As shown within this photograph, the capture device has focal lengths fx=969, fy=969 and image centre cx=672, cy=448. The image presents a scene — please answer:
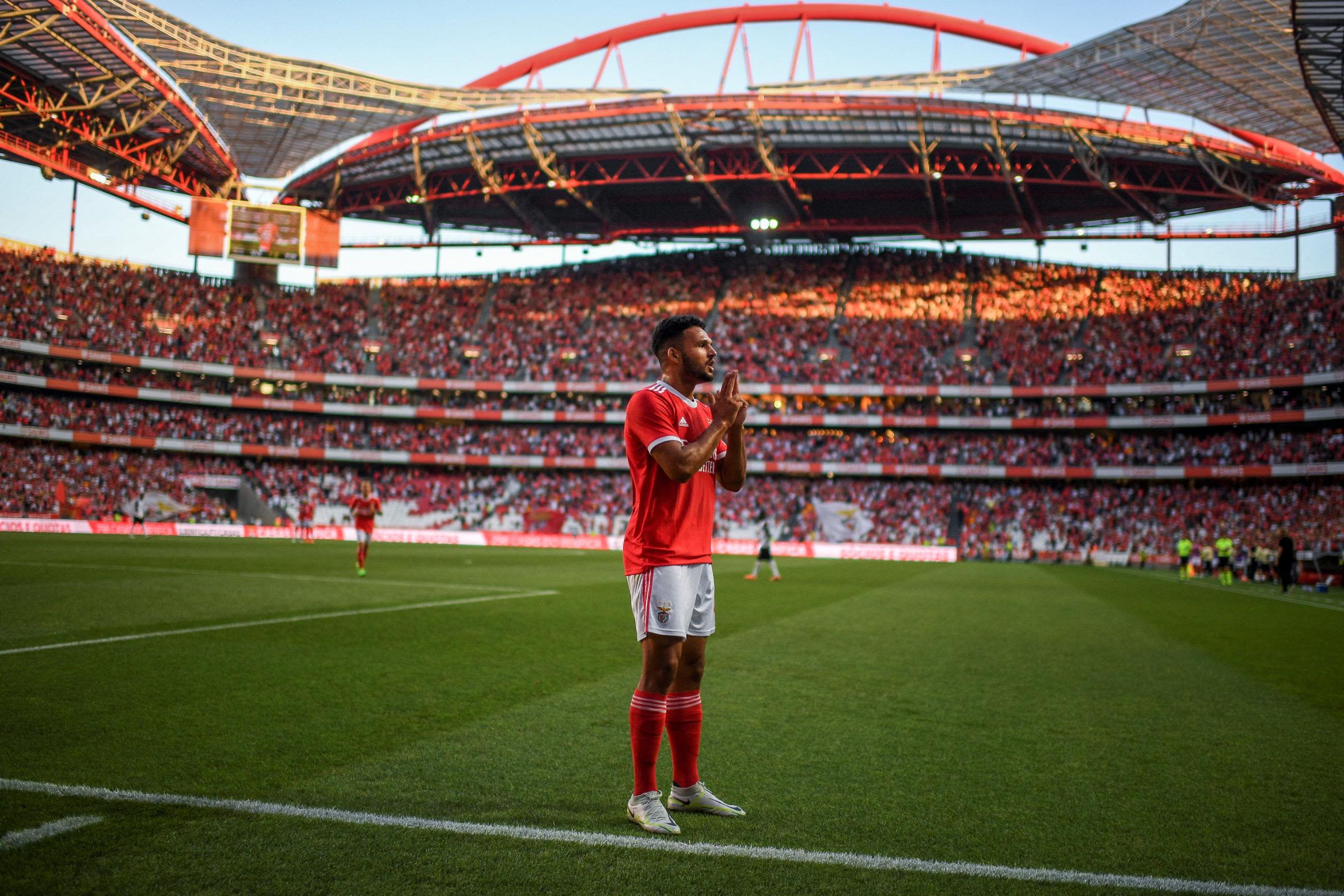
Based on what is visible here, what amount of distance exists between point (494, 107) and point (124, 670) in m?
44.0

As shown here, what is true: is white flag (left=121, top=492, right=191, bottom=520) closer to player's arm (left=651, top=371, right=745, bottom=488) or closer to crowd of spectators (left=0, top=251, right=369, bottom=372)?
crowd of spectators (left=0, top=251, right=369, bottom=372)

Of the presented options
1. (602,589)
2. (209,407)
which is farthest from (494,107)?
(602,589)

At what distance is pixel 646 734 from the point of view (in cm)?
496

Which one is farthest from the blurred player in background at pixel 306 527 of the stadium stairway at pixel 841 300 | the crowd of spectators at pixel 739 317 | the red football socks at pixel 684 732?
the red football socks at pixel 684 732

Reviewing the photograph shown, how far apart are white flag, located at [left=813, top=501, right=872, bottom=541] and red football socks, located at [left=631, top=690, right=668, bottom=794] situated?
1967 inches

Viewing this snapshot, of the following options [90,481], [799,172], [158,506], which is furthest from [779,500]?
[90,481]

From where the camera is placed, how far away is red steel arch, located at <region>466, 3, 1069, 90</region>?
5106 centimetres

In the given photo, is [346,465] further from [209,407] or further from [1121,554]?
[1121,554]

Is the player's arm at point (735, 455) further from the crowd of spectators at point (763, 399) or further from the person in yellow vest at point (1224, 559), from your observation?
the crowd of spectators at point (763, 399)

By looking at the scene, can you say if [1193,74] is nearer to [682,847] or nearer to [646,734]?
[646,734]

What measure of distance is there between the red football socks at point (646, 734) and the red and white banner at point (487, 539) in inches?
1499

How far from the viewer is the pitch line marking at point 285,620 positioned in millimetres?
9297

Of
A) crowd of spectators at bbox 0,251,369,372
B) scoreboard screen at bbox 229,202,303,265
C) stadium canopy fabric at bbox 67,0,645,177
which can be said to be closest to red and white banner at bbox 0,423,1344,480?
crowd of spectators at bbox 0,251,369,372

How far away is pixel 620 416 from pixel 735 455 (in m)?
57.9
